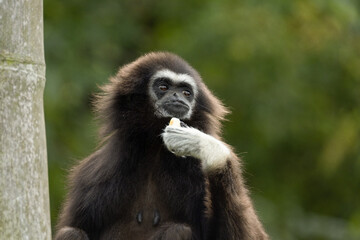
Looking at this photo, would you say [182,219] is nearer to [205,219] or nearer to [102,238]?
[205,219]

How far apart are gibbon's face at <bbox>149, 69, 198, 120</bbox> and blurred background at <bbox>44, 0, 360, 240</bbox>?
652 cm

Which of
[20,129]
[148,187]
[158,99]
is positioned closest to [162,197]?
[148,187]

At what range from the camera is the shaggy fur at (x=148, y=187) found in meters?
6.98

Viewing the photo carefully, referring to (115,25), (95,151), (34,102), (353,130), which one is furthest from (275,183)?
(34,102)

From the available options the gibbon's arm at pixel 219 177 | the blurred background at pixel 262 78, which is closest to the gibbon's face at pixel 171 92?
the gibbon's arm at pixel 219 177

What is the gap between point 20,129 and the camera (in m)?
4.83

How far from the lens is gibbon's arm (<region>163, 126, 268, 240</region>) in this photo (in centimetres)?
680

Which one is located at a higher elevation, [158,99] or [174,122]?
[158,99]

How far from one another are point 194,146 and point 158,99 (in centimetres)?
133

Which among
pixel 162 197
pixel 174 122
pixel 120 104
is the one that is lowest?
pixel 162 197

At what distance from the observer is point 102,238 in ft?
24.5

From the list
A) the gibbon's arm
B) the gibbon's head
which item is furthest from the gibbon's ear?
the gibbon's arm

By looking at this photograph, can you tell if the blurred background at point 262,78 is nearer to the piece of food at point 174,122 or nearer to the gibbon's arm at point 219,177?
the piece of food at point 174,122

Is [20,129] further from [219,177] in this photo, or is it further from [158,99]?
[158,99]
